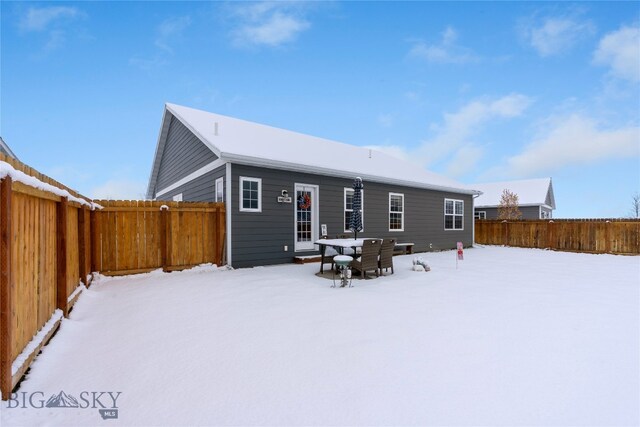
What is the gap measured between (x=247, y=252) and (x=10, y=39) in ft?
35.0

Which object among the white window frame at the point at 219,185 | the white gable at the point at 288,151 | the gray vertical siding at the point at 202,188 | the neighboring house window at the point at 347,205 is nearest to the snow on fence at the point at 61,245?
the white window frame at the point at 219,185

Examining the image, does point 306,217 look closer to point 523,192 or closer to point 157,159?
point 157,159

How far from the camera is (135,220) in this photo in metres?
7.08

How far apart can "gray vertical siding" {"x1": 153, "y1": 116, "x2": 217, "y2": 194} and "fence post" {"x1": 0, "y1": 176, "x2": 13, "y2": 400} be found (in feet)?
22.2

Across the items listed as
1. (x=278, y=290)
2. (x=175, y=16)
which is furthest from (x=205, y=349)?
(x=175, y=16)

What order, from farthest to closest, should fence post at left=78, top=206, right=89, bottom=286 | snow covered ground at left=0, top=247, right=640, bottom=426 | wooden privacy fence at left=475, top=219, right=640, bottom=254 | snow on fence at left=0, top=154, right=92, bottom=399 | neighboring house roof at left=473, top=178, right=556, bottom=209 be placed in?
neighboring house roof at left=473, top=178, right=556, bottom=209
wooden privacy fence at left=475, top=219, right=640, bottom=254
fence post at left=78, top=206, right=89, bottom=286
snow on fence at left=0, top=154, right=92, bottom=399
snow covered ground at left=0, top=247, right=640, bottom=426

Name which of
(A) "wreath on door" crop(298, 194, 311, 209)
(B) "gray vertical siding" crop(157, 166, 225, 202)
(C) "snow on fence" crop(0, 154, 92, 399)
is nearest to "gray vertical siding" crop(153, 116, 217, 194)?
(B) "gray vertical siding" crop(157, 166, 225, 202)

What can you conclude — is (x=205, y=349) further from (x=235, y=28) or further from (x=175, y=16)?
(x=235, y=28)

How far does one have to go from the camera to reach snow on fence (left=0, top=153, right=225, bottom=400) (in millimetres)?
2268

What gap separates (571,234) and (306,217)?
1267cm

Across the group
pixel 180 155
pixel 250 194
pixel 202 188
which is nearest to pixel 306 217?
pixel 250 194

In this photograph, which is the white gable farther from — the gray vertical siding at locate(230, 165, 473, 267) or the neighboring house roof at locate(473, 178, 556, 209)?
the neighboring house roof at locate(473, 178, 556, 209)

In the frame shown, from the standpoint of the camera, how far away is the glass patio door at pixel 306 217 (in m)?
9.52

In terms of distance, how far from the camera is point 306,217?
9.82 metres
